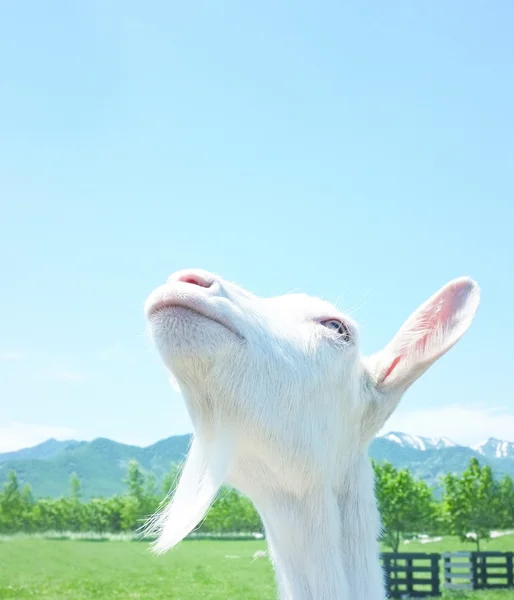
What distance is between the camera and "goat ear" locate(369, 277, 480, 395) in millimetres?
2877

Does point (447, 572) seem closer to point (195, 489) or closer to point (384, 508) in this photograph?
point (384, 508)

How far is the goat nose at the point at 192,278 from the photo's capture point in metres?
2.31

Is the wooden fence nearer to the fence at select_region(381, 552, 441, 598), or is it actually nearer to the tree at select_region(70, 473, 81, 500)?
the fence at select_region(381, 552, 441, 598)

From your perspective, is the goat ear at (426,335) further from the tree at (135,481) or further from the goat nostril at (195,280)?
the tree at (135,481)

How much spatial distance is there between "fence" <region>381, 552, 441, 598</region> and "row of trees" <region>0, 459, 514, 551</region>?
9.82 meters

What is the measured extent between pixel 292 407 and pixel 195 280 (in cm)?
58

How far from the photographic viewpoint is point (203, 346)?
2.20 meters

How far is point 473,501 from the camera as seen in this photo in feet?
123

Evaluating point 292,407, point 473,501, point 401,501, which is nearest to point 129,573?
point 401,501

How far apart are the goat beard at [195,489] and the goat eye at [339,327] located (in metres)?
0.68

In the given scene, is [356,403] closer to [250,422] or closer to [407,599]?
[250,422]

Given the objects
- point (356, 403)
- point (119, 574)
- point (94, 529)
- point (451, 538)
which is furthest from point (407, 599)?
point (94, 529)

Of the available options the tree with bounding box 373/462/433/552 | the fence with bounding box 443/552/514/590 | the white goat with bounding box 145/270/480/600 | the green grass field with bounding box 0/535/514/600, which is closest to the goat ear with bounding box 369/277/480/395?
the white goat with bounding box 145/270/480/600

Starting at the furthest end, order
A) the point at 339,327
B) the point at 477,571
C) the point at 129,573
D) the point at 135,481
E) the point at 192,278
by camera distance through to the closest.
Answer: the point at 135,481 < the point at 129,573 < the point at 477,571 < the point at 339,327 < the point at 192,278
